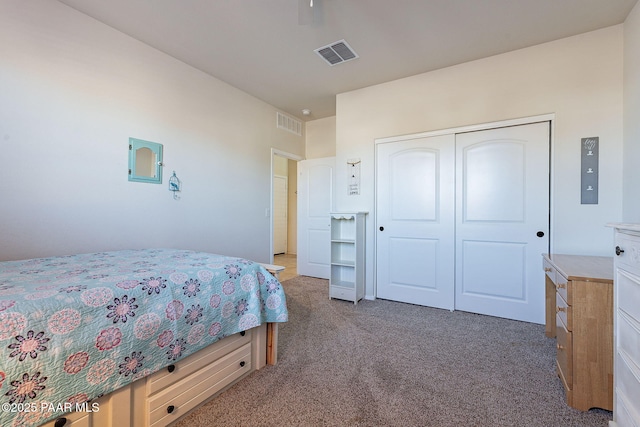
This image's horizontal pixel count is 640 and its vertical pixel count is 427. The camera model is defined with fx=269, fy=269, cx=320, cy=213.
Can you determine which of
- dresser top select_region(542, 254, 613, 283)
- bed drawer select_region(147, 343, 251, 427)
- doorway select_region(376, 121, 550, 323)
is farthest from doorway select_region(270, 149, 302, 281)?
dresser top select_region(542, 254, 613, 283)

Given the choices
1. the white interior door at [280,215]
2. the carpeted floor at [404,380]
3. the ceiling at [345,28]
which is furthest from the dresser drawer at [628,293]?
the white interior door at [280,215]

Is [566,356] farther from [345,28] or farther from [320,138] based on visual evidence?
[320,138]

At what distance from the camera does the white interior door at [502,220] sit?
102 inches

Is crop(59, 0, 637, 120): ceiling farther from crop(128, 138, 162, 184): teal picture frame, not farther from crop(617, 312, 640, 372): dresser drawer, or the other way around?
crop(617, 312, 640, 372): dresser drawer

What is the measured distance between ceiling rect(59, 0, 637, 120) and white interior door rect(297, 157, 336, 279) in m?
1.53

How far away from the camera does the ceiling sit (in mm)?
2109

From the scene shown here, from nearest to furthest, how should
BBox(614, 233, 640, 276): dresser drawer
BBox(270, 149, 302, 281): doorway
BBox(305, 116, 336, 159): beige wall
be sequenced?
BBox(614, 233, 640, 276): dresser drawer, BBox(305, 116, 336, 159): beige wall, BBox(270, 149, 302, 281): doorway

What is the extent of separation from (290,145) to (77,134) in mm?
2827

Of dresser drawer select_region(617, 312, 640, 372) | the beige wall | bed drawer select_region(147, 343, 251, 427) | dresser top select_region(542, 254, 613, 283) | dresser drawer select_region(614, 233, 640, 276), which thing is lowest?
bed drawer select_region(147, 343, 251, 427)

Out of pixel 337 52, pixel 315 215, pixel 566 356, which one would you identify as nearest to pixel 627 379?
pixel 566 356

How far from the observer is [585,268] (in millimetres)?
1690

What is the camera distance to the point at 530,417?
4.69 ft

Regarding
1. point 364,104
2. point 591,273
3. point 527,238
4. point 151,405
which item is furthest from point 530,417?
point 364,104

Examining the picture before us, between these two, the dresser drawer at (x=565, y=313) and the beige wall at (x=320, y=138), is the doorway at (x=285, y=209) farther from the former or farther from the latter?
the dresser drawer at (x=565, y=313)
